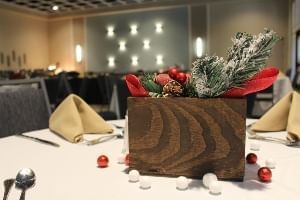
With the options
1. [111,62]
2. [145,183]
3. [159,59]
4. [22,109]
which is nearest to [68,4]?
[111,62]

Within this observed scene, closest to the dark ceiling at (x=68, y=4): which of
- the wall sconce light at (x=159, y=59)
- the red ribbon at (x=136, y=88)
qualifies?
the wall sconce light at (x=159, y=59)

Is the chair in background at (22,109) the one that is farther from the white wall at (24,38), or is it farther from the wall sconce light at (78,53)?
the wall sconce light at (78,53)

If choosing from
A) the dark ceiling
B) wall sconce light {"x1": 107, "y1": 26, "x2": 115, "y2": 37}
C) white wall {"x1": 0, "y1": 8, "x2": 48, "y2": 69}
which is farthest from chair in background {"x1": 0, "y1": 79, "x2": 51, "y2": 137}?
wall sconce light {"x1": 107, "y1": 26, "x2": 115, "y2": 37}

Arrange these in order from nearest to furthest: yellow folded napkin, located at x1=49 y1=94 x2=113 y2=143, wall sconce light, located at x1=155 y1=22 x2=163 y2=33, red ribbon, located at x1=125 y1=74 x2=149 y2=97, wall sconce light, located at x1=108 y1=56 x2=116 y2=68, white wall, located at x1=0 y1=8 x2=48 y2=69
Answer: red ribbon, located at x1=125 y1=74 x2=149 y2=97
yellow folded napkin, located at x1=49 y1=94 x2=113 y2=143
white wall, located at x1=0 y1=8 x2=48 y2=69
wall sconce light, located at x1=155 y1=22 x2=163 y2=33
wall sconce light, located at x1=108 y1=56 x2=116 y2=68

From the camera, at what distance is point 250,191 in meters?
0.57

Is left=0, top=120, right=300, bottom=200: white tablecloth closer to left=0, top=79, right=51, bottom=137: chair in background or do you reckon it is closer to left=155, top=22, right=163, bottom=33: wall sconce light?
left=0, top=79, right=51, bottom=137: chair in background

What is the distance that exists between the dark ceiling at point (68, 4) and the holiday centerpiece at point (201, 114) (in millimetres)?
8618

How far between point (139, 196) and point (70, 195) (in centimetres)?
12

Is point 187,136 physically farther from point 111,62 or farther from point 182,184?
point 111,62

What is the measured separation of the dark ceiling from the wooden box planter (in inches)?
339

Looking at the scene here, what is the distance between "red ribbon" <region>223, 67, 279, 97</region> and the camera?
0.62 m

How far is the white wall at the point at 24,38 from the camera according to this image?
888 cm

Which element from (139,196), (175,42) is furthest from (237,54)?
(175,42)

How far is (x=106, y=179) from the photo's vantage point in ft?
2.09
